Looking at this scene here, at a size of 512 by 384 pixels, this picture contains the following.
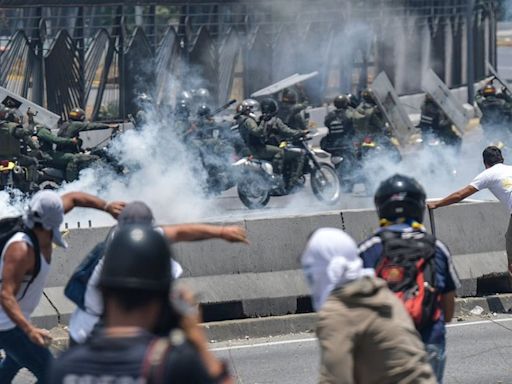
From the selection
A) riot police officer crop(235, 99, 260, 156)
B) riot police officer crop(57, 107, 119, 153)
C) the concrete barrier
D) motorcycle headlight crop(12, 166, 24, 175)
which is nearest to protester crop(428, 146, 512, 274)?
the concrete barrier

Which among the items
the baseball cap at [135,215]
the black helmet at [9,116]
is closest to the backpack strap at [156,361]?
the baseball cap at [135,215]

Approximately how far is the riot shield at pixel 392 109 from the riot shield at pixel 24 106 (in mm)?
5210

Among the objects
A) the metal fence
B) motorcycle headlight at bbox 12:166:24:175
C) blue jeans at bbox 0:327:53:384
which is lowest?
blue jeans at bbox 0:327:53:384

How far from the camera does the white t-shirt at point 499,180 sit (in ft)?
33.8

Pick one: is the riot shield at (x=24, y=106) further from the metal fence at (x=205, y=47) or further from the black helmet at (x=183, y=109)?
the metal fence at (x=205, y=47)

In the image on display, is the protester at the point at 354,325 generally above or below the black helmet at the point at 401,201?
below

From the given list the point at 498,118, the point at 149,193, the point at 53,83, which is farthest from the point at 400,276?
the point at 53,83

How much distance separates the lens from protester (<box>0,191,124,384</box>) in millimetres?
6117

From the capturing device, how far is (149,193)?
655 inches

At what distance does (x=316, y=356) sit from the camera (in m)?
9.79

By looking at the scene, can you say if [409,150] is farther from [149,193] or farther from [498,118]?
[149,193]

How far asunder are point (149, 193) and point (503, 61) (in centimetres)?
4189

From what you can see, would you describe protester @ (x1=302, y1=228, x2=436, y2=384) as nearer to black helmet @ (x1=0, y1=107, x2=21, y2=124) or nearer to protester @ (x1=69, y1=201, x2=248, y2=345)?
protester @ (x1=69, y1=201, x2=248, y2=345)

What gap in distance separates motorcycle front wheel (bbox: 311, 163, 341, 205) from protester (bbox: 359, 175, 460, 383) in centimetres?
1197
